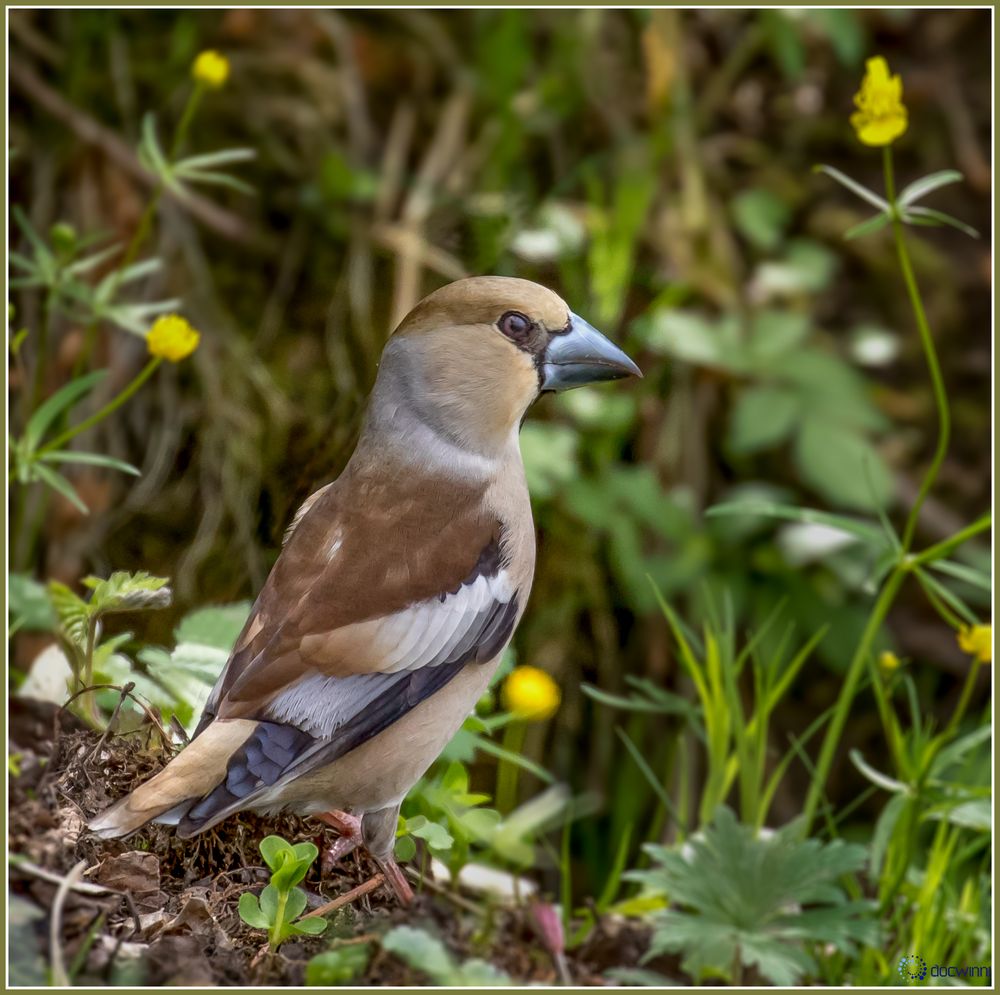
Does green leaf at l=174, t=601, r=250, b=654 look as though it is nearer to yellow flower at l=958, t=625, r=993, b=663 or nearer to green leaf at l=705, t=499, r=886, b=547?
green leaf at l=705, t=499, r=886, b=547

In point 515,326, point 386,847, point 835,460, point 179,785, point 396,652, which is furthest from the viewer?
point 835,460

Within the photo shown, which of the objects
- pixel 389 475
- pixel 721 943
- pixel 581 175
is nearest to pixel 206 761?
pixel 389 475

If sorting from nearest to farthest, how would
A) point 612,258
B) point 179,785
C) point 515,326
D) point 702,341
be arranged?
point 179,785 < point 515,326 < point 612,258 < point 702,341

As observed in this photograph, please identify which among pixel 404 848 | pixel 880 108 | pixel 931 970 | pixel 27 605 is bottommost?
pixel 931 970

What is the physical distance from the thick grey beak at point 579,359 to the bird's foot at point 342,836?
822 millimetres

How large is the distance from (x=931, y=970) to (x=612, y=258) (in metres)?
1.84

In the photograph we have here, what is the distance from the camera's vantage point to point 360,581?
2.04m

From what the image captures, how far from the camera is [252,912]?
1.95 metres

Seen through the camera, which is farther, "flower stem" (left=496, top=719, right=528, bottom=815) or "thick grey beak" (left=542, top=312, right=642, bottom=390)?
"flower stem" (left=496, top=719, right=528, bottom=815)

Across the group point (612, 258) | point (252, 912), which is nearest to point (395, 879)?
point (252, 912)

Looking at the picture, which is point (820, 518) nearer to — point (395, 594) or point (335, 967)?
point (395, 594)

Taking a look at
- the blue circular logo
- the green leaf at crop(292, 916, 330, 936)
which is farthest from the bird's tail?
the blue circular logo

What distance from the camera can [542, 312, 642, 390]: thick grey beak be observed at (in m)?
2.18

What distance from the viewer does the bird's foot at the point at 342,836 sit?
2.23m
